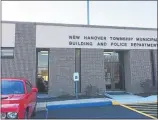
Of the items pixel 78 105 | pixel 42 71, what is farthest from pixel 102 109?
pixel 42 71

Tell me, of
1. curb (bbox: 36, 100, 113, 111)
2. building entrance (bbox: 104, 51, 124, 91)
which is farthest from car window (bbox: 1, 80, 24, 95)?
building entrance (bbox: 104, 51, 124, 91)

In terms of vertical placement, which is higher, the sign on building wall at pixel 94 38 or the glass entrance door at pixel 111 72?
the sign on building wall at pixel 94 38

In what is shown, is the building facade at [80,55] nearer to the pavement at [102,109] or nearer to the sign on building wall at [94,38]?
the sign on building wall at [94,38]

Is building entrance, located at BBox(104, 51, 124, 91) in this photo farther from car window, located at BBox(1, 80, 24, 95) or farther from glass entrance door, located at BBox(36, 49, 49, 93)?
car window, located at BBox(1, 80, 24, 95)

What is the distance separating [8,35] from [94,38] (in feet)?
19.9

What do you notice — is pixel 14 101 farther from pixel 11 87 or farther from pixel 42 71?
pixel 42 71

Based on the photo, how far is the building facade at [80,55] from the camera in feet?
58.7

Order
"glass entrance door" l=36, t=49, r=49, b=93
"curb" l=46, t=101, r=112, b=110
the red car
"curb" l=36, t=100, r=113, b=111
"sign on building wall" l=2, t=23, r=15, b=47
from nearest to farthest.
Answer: the red car
"curb" l=36, t=100, r=113, b=111
"curb" l=46, t=101, r=112, b=110
"sign on building wall" l=2, t=23, r=15, b=47
"glass entrance door" l=36, t=49, r=49, b=93

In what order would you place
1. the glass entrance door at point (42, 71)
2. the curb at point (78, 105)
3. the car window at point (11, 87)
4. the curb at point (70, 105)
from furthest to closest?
1. the glass entrance door at point (42, 71)
2. the curb at point (78, 105)
3. the curb at point (70, 105)
4. the car window at point (11, 87)

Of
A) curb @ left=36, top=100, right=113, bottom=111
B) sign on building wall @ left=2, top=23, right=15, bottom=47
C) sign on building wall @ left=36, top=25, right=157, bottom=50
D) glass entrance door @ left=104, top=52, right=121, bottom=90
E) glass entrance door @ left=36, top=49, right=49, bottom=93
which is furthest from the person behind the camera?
glass entrance door @ left=104, top=52, right=121, bottom=90

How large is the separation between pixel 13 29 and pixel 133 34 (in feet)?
29.2

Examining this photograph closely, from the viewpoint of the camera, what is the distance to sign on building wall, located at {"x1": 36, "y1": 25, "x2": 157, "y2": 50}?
18562 mm

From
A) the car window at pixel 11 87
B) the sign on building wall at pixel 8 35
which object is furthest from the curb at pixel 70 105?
the sign on building wall at pixel 8 35

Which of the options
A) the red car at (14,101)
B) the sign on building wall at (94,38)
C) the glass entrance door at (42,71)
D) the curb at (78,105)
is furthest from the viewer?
the glass entrance door at (42,71)
